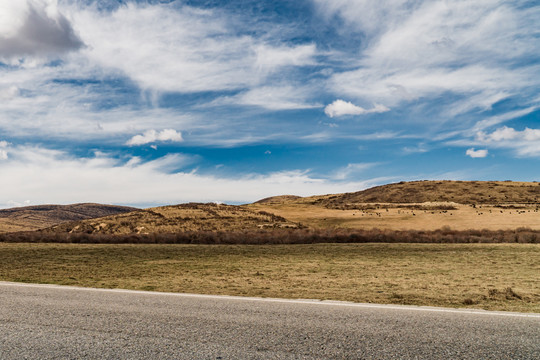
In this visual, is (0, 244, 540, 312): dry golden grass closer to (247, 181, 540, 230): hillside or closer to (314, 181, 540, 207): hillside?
(247, 181, 540, 230): hillside

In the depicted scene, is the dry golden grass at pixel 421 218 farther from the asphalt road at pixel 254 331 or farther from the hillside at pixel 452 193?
the asphalt road at pixel 254 331

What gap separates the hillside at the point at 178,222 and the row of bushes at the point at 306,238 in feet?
37.8

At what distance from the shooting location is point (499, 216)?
61.4 metres

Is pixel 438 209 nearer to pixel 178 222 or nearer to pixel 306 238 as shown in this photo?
pixel 306 238

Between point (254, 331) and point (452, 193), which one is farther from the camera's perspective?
point (452, 193)

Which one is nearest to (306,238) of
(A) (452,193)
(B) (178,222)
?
(B) (178,222)

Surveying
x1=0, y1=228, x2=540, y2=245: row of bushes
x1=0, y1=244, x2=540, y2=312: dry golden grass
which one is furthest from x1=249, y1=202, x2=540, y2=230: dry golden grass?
x1=0, y1=244, x2=540, y2=312: dry golden grass

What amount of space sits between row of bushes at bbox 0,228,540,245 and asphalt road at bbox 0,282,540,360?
3327 cm

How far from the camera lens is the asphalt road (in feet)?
19.3

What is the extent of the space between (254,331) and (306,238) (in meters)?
35.9

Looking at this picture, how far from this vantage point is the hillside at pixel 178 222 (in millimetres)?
61250

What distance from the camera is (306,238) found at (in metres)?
42.5

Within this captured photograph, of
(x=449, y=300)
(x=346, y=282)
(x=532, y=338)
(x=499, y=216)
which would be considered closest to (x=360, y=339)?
(x=532, y=338)

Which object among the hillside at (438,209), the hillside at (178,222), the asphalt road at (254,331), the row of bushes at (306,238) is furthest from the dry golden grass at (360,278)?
the hillside at (178,222)
